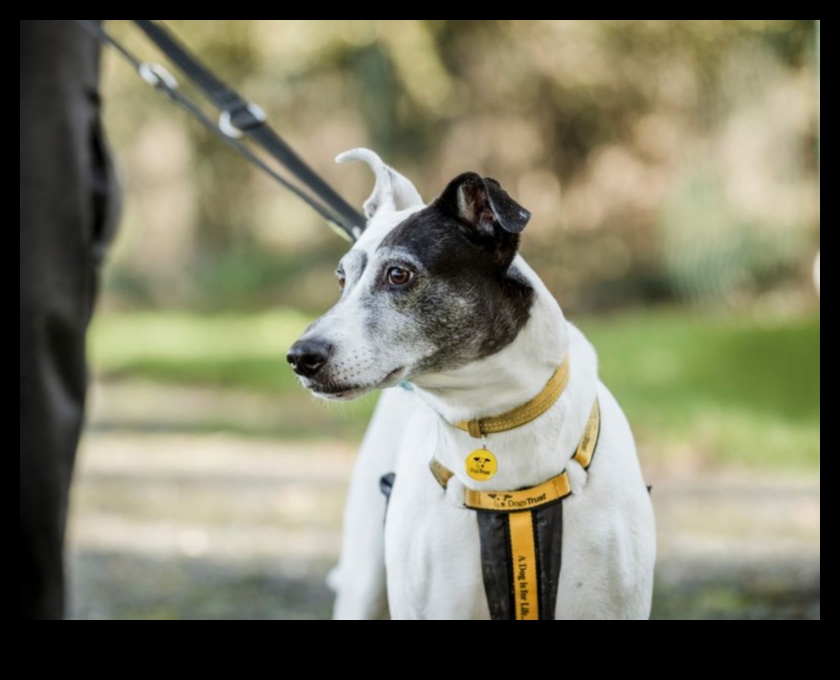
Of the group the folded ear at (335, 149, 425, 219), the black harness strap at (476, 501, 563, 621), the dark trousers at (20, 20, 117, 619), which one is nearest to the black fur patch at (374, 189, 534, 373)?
the folded ear at (335, 149, 425, 219)

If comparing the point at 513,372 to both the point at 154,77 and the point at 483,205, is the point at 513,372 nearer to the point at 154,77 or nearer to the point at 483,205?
the point at 483,205

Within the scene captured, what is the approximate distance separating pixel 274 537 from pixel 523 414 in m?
4.23

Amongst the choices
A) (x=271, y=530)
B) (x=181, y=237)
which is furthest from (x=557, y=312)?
(x=181, y=237)

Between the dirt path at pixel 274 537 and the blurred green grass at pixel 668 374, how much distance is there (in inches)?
22.5

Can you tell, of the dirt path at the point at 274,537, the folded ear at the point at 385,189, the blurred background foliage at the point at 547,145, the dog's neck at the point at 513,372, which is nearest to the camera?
the dog's neck at the point at 513,372

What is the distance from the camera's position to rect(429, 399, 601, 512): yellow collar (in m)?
2.48

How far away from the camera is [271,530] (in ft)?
21.7

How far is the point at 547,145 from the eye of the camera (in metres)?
14.2

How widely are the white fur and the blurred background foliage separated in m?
10.4

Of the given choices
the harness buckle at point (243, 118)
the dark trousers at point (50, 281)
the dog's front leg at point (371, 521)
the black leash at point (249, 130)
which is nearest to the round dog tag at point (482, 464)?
the dog's front leg at point (371, 521)

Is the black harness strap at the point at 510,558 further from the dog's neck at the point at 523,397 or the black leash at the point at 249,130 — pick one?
the black leash at the point at 249,130

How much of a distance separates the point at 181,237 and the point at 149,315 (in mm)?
1594

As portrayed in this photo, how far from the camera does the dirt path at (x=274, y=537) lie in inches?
204

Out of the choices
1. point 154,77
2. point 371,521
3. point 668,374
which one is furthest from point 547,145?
point 371,521
